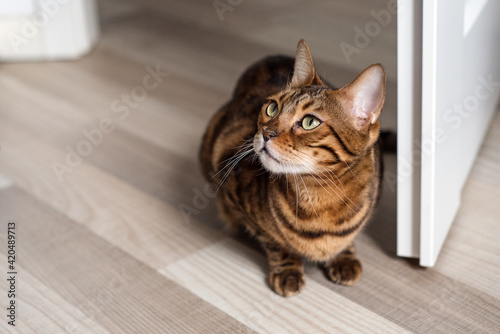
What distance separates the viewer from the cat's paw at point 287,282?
1.33 metres

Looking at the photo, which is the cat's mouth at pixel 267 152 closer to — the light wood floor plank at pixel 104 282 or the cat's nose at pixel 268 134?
the cat's nose at pixel 268 134

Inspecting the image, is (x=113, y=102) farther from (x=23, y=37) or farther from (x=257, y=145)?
(x=257, y=145)

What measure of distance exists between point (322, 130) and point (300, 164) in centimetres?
7

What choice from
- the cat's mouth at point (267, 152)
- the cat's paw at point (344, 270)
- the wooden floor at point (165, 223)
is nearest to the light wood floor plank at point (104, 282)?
the wooden floor at point (165, 223)

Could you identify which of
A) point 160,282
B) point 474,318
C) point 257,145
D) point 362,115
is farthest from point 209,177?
point 474,318

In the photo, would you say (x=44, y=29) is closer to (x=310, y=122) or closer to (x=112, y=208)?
(x=112, y=208)

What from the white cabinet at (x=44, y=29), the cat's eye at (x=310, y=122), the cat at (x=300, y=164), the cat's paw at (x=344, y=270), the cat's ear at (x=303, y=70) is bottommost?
the white cabinet at (x=44, y=29)

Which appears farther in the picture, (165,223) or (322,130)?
(165,223)

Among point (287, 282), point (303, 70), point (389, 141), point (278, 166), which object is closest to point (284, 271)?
point (287, 282)

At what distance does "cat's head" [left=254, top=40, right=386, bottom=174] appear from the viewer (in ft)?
3.72

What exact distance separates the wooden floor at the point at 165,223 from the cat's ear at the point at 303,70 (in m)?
0.43

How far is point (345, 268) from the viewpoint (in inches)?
54.1

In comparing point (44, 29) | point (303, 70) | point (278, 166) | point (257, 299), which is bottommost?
point (44, 29)

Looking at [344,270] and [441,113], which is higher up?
[441,113]
